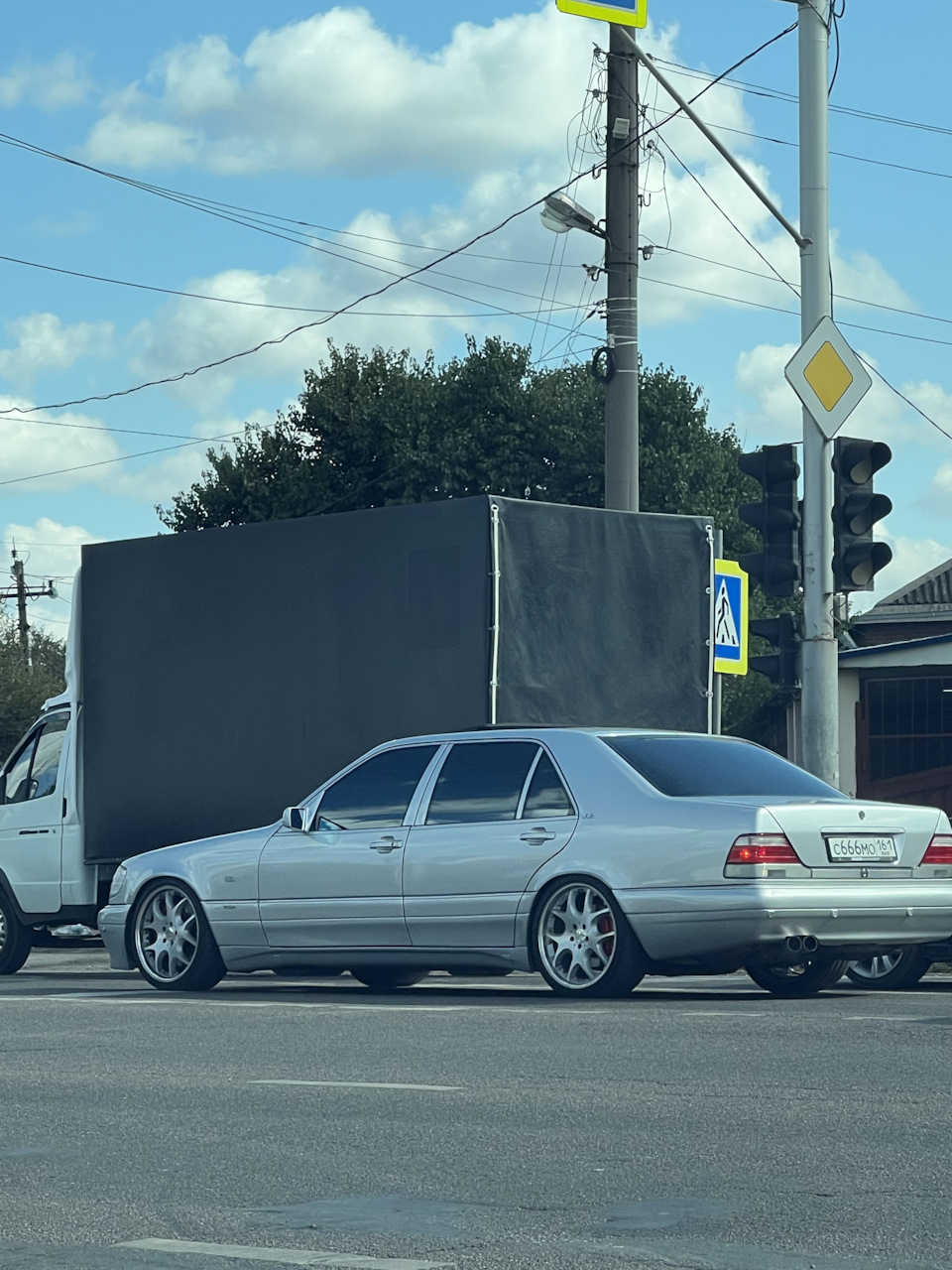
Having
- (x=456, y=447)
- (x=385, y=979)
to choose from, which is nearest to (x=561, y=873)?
(x=385, y=979)

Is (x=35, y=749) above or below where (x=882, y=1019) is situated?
above

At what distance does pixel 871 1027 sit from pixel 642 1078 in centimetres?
169

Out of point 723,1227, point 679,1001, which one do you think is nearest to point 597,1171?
point 723,1227

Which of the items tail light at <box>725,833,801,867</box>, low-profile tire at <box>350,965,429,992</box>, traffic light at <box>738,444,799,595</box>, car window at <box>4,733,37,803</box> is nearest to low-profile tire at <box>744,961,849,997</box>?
tail light at <box>725,833,801,867</box>

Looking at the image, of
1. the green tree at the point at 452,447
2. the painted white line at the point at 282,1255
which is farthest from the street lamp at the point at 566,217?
the green tree at the point at 452,447

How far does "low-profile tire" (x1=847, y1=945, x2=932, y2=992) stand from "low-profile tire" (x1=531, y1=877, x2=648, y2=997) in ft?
5.55

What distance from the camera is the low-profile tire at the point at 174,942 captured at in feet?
40.3

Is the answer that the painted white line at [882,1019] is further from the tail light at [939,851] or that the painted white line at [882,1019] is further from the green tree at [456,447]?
the green tree at [456,447]

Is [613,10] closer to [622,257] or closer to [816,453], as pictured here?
[816,453]

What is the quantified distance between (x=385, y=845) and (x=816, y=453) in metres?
4.95

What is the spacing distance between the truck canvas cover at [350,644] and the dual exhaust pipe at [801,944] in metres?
2.97

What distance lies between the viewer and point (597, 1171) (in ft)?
18.3

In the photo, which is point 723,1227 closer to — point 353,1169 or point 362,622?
point 353,1169

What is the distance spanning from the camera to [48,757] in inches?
609
